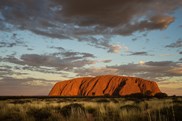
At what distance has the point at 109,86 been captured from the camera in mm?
Answer: 176125

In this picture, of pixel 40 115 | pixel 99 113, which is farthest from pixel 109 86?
pixel 99 113

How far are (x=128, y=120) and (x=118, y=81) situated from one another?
555 ft

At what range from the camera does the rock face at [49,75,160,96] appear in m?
168

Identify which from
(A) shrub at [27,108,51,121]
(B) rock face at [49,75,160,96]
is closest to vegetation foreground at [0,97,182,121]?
(A) shrub at [27,108,51,121]

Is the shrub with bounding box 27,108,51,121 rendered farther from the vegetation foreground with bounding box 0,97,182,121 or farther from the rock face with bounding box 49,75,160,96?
the rock face with bounding box 49,75,160,96

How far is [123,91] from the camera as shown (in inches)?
6471

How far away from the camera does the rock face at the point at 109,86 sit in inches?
6594

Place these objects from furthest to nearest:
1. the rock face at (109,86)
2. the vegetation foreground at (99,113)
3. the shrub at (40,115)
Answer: the rock face at (109,86)
the shrub at (40,115)
the vegetation foreground at (99,113)

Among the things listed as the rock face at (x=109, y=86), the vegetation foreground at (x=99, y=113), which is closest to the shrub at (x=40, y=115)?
the vegetation foreground at (x=99, y=113)

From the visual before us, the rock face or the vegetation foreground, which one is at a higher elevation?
the rock face

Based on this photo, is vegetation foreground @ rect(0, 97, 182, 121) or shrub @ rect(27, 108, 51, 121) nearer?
vegetation foreground @ rect(0, 97, 182, 121)

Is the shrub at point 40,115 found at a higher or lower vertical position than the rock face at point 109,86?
lower

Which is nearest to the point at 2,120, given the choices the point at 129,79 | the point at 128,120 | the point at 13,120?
the point at 13,120

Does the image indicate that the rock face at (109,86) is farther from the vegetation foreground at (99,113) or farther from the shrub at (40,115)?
the shrub at (40,115)
